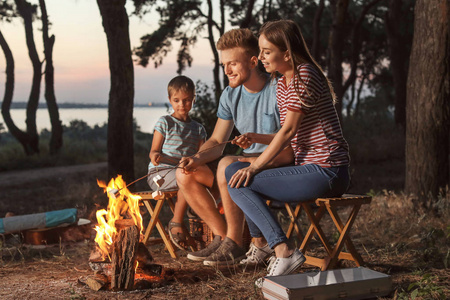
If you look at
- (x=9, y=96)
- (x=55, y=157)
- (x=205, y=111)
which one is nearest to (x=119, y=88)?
(x=205, y=111)

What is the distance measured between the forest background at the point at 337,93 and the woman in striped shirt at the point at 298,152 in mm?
1457

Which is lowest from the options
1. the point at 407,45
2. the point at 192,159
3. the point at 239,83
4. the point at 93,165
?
the point at 93,165

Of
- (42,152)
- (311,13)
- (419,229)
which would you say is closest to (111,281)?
(419,229)

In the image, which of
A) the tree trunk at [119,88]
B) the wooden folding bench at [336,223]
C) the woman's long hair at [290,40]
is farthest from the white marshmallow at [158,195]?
the tree trunk at [119,88]

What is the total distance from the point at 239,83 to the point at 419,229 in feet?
8.93

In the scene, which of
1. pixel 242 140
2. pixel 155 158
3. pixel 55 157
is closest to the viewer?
pixel 242 140

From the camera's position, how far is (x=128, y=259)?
12.3ft

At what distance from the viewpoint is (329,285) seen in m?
3.26

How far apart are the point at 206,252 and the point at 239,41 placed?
1.63 m

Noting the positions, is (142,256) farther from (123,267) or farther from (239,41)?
(239,41)

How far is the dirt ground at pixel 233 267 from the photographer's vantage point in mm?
3668

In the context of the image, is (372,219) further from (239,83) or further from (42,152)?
(42,152)

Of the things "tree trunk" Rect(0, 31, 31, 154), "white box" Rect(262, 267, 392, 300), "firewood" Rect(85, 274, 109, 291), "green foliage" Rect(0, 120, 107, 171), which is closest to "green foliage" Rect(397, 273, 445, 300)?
A: "white box" Rect(262, 267, 392, 300)

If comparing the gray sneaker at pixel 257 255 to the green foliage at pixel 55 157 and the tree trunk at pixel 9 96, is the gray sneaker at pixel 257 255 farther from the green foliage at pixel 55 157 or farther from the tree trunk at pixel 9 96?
the tree trunk at pixel 9 96
